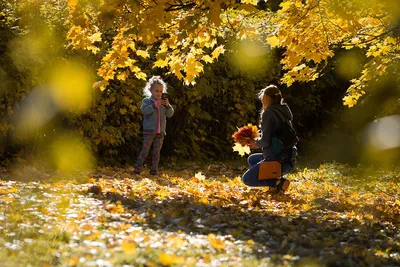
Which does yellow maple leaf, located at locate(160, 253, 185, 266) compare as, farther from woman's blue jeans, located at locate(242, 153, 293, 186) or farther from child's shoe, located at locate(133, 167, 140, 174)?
child's shoe, located at locate(133, 167, 140, 174)

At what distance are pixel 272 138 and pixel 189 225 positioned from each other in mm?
2258

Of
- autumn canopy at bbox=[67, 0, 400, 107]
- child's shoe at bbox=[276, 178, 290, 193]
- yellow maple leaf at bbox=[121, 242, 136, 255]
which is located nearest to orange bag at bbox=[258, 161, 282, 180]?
child's shoe at bbox=[276, 178, 290, 193]

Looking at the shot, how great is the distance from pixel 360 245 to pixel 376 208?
2.27 m

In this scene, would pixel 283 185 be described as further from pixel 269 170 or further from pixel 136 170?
pixel 136 170

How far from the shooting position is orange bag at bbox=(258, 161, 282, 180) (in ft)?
23.3

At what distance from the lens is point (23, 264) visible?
3.75 metres

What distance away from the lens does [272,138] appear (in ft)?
23.5

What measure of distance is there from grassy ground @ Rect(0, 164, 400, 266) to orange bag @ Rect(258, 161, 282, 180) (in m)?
0.27

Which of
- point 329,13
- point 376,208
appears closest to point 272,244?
point 376,208

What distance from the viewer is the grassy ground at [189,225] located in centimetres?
403

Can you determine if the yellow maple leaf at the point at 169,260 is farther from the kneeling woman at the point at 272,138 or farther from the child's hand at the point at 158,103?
the child's hand at the point at 158,103

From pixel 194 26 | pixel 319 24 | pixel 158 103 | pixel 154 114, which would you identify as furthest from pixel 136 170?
pixel 194 26

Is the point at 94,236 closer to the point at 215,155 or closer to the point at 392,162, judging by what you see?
the point at 215,155

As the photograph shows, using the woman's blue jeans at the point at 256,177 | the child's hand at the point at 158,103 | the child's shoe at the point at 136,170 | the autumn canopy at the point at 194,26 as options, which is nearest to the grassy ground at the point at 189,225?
the woman's blue jeans at the point at 256,177
